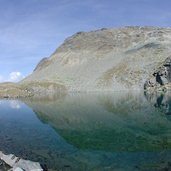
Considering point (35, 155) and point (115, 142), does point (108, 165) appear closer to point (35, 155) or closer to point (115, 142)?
Answer: point (35, 155)

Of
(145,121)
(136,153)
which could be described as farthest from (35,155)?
(145,121)

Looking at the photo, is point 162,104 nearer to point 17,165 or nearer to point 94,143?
point 94,143

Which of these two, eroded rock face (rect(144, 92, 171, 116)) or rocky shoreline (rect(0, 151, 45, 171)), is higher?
rocky shoreline (rect(0, 151, 45, 171))

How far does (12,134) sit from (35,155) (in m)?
23.2

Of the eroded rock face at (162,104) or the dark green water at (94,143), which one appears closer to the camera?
the dark green water at (94,143)

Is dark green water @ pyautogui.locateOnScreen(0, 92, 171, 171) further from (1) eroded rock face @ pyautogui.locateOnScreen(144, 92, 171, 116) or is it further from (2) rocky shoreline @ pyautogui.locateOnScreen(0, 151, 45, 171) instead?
(1) eroded rock face @ pyautogui.locateOnScreen(144, 92, 171, 116)

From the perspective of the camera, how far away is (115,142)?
5459 centimetres


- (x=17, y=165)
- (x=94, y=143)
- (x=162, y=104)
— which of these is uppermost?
(x=17, y=165)

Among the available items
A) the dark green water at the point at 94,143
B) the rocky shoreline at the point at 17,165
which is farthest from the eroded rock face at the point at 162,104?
the rocky shoreline at the point at 17,165

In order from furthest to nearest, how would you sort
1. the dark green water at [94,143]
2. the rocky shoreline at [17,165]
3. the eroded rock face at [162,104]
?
the eroded rock face at [162,104] → the dark green water at [94,143] → the rocky shoreline at [17,165]

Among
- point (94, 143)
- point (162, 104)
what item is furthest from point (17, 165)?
point (162, 104)

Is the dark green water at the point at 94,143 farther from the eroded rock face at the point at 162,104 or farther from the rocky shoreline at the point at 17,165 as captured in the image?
the eroded rock face at the point at 162,104

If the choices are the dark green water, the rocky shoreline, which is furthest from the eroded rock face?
the rocky shoreline

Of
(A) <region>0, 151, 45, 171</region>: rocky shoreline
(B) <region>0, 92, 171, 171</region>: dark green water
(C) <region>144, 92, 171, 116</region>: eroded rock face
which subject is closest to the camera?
(A) <region>0, 151, 45, 171</region>: rocky shoreline
